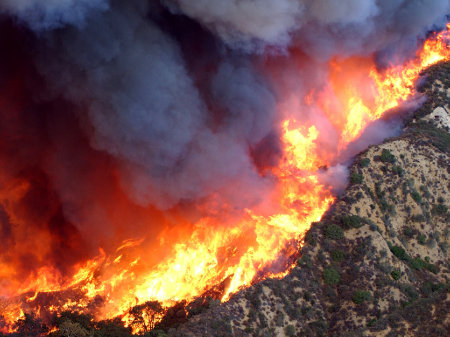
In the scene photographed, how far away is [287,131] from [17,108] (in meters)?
20.8

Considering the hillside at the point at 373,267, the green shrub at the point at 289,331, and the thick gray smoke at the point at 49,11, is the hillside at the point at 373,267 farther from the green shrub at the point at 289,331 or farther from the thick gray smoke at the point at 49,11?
the thick gray smoke at the point at 49,11

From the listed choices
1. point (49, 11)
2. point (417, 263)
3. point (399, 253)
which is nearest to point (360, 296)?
point (399, 253)

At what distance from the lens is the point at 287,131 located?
4953cm

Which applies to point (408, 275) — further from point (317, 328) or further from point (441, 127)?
point (441, 127)

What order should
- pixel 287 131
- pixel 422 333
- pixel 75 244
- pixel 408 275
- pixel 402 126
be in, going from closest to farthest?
pixel 422 333
pixel 408 275
pixel 75 244
pixel 287 131
pixel 402 126

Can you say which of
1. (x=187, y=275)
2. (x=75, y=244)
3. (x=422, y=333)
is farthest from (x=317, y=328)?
(x=75, y=244)

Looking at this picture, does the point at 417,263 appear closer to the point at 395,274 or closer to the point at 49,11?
the point at 395,274

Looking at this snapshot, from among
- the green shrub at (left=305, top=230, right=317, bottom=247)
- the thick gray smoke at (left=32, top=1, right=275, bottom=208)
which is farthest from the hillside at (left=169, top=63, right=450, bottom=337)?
the thick gray smoke at (left=32, top=1, right=275, bottom=208)

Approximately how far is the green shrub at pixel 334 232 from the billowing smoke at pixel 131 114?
200 inches

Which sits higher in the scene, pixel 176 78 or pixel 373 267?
pixel 176 78

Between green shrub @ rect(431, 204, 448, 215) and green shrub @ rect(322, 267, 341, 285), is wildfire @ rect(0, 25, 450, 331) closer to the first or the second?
green shrub @ rect(322, 267, 341, 285)

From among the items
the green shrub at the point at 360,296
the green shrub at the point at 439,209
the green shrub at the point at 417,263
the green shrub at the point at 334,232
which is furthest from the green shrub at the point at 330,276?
the green shrub at the point at 439,209

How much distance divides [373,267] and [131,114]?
1830 cm

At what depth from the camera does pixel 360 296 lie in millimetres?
37594
